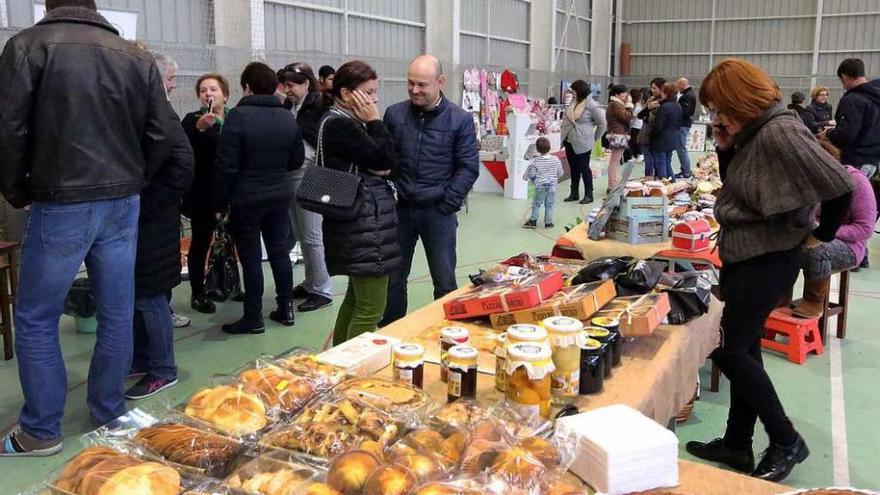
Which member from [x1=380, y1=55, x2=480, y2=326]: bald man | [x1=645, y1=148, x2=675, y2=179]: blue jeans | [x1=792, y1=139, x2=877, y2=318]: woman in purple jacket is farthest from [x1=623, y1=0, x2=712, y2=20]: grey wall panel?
[x1=380, y1=55, x2=480, y2=326]: bald man

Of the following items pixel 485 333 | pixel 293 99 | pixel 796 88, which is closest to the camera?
pixel 485 333

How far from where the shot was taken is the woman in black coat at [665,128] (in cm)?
888

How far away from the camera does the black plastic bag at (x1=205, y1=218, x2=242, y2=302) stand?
14.8 feet

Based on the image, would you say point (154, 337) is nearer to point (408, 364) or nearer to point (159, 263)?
point (159, 263)

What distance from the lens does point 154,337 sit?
3.22 metres

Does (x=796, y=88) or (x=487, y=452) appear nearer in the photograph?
(x=487, y=452)

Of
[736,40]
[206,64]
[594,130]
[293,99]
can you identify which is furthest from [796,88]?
[293,99]

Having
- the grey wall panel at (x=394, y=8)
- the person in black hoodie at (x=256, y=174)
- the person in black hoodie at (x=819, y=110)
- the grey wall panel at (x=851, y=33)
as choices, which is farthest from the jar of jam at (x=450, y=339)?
the grey wall panel at (x=851, y=33)

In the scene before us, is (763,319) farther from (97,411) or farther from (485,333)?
(97,411)

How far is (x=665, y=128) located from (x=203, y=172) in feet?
20.5

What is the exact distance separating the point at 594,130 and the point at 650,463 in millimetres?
7670

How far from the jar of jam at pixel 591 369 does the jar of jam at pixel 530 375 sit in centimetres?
18

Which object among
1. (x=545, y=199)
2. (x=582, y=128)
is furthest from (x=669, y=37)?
(x=545, y=199)

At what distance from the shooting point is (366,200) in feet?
9.24
